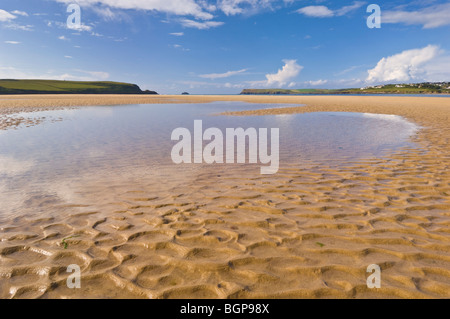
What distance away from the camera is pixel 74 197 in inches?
251

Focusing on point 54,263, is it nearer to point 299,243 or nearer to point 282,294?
point 282,294

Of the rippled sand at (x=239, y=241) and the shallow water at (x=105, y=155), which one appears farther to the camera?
the shallow water at (x=105, y=155)

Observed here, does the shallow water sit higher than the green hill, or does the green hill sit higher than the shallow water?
the green hill

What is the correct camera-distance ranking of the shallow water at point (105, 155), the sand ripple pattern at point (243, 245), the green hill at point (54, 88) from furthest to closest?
the green hill at point (54, 88), the shallow water at point (105, 155), the sand ripple pattern at point (243, 245)

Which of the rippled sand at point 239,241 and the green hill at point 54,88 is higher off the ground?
the green hill at point 54,88

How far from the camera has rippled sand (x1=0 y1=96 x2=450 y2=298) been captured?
11.2 feet

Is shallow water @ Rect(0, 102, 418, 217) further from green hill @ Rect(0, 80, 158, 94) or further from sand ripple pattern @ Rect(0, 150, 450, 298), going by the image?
green hill @ Rect(0, 80, 158, 94)

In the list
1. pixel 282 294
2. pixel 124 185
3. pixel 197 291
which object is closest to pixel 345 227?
pixel 282 294

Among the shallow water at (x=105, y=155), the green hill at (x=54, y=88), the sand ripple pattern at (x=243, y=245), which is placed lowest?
the sand ripple pattern at (x=243, y=245)

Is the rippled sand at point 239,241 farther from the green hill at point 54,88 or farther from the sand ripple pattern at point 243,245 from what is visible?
the green hill at point 54,88

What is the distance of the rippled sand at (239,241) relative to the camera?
3.43 meters

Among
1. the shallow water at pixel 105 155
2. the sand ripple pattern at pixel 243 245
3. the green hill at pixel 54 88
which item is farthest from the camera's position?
the green hill at pixel 54 88

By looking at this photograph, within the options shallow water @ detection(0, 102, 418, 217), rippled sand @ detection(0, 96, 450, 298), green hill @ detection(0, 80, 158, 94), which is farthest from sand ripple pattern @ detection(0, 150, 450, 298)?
green hill @ detection(0, 80, 158, 94)


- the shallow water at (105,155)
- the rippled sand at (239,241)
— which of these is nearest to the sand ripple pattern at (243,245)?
the rippled sand at (239,241)
